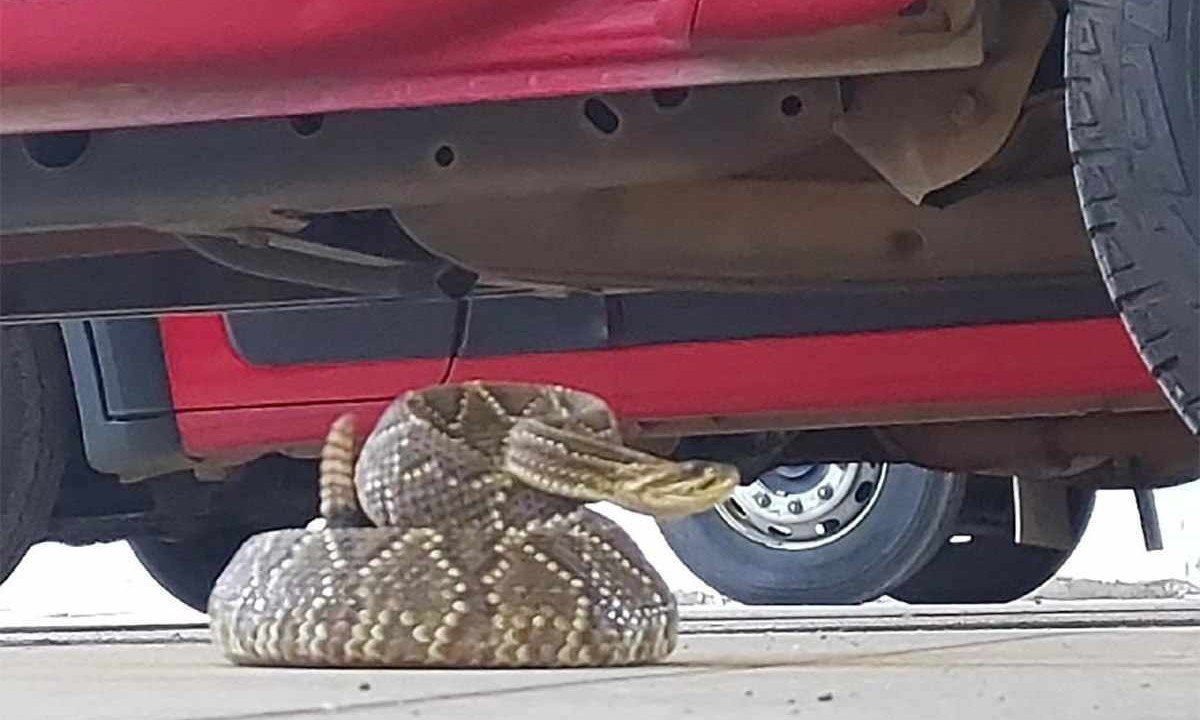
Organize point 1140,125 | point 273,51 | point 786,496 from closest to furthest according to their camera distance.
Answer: point 1140,125 → point 273,51 → point 786,496

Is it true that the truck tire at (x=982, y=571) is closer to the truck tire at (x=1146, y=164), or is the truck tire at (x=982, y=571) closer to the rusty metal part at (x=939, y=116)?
the rusty metal part at (x=939, y=116)

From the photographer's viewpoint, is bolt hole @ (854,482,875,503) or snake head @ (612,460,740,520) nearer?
snake head @ (612,460,740,520)

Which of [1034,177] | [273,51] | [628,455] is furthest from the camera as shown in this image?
[1034,177]

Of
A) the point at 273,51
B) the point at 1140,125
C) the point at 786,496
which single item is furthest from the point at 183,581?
the point at 1140,125

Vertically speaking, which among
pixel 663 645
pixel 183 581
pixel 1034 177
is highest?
pixel 1034 177

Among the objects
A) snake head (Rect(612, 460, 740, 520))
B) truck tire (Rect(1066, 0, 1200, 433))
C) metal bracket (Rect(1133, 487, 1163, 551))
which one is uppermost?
truck tire (Rect(1066, 0, 1200, 433))

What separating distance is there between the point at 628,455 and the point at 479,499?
257 millimetres

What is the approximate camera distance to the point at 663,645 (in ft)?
9.87

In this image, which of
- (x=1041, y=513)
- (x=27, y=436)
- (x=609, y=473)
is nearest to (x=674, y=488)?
(x=609, y=473)

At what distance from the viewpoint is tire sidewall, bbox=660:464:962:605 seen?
5359 mm

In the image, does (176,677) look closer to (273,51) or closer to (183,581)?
(273,51)

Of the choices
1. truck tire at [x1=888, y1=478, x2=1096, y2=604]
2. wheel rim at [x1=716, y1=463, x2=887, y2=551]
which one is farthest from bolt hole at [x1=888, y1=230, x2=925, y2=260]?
truck tire at [x1=888, y1=478, x2=1096, y2=604]

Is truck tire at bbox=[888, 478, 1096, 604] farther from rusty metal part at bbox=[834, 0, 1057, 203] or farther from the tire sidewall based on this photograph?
rusty metal part at bbox=[834, 0, 1057, 203]

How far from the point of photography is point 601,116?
2.83 meters
